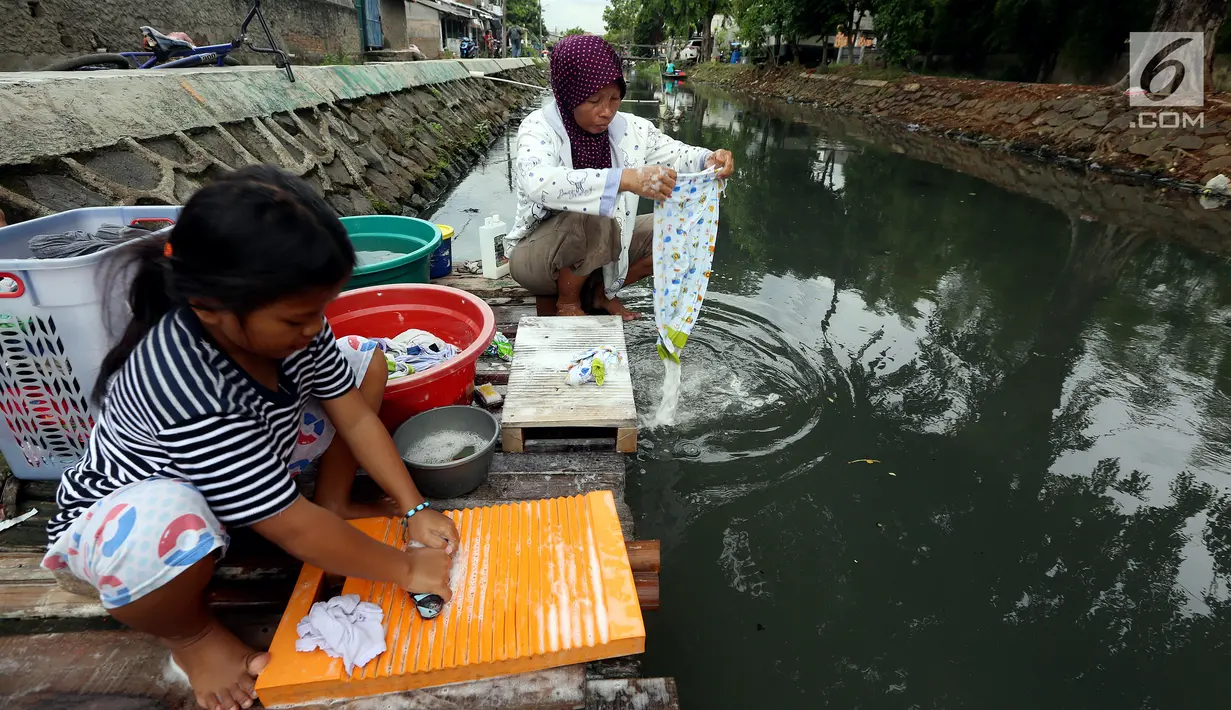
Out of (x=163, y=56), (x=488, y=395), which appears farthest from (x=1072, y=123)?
(x=163, y=56)

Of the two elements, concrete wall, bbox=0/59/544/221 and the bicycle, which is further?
the bicycle

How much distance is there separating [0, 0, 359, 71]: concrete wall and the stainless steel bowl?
766 cm

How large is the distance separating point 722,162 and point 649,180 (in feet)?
1.65

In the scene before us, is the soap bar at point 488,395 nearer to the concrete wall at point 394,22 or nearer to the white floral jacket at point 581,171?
the white floral jacket at point 581,171

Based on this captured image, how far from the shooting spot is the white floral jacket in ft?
8.11

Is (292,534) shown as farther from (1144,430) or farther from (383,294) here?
(1144,430)

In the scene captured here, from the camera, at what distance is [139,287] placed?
4.04 ft

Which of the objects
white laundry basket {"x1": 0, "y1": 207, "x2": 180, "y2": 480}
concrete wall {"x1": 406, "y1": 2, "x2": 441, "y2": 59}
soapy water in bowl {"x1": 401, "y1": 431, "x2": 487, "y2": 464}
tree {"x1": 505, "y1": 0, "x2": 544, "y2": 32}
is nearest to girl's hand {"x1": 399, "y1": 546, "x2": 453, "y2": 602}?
soapy water in bowl {"x1": 401, "y1": 431, "x2": 487, "y2": 464}

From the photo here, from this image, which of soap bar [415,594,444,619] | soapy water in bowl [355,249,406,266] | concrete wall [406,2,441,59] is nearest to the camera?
soap bar [415,594,444,619]

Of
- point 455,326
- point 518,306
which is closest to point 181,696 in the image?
point 455,326

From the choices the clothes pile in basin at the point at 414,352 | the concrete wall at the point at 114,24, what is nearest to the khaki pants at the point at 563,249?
the clothes pile in basin at the point at 414,352

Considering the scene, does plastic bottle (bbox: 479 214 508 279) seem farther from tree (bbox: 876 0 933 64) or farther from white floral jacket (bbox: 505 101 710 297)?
tree (bbox: 876 0 933 64)

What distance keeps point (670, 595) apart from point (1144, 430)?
2711 millimetres

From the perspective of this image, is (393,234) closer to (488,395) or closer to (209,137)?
(488,395)
